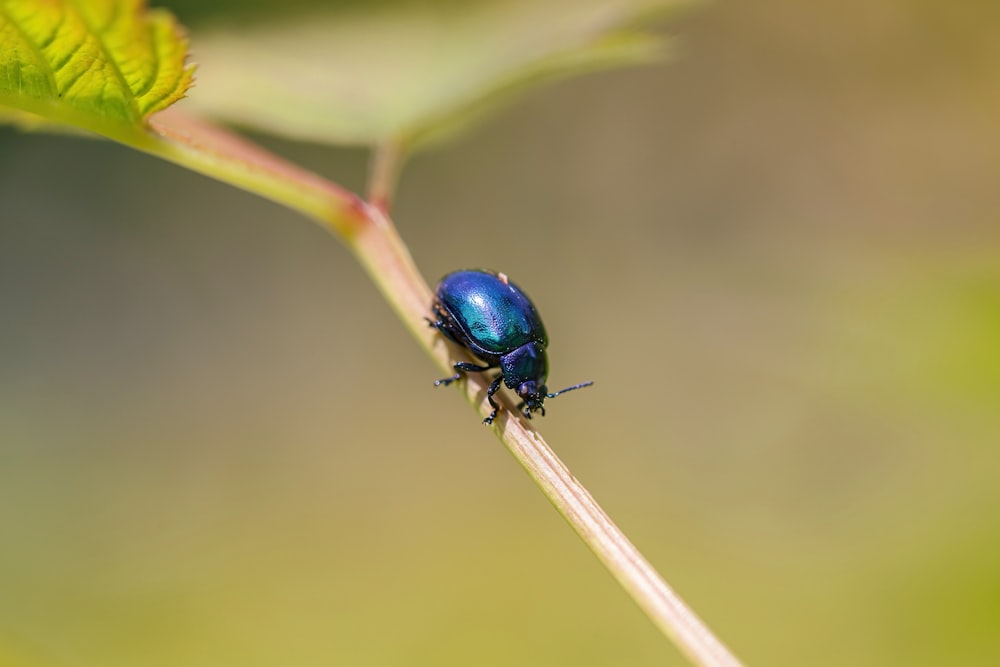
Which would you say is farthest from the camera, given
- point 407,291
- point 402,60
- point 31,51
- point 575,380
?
point 575,380

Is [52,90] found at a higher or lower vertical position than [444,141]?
lower

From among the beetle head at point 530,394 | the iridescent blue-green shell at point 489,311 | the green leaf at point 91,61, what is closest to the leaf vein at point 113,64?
the green leaf at point 91,61

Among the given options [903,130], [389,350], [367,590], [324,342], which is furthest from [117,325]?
[903,130]

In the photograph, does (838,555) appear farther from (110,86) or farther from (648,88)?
(648,88)

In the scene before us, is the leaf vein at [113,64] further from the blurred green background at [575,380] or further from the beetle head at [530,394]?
the beetle head at [530,394]

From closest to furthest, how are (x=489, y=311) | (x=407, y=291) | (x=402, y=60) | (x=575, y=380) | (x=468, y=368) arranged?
(x=407, y=291) → (x=468, y=368) → (x=489, y=311) → (x=402, y=60) → (x=575, y=380)

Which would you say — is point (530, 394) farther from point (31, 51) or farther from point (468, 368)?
point (31, 51)

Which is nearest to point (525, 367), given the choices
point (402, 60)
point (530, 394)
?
point (530, 394)

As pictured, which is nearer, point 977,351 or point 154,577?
point 977,351
